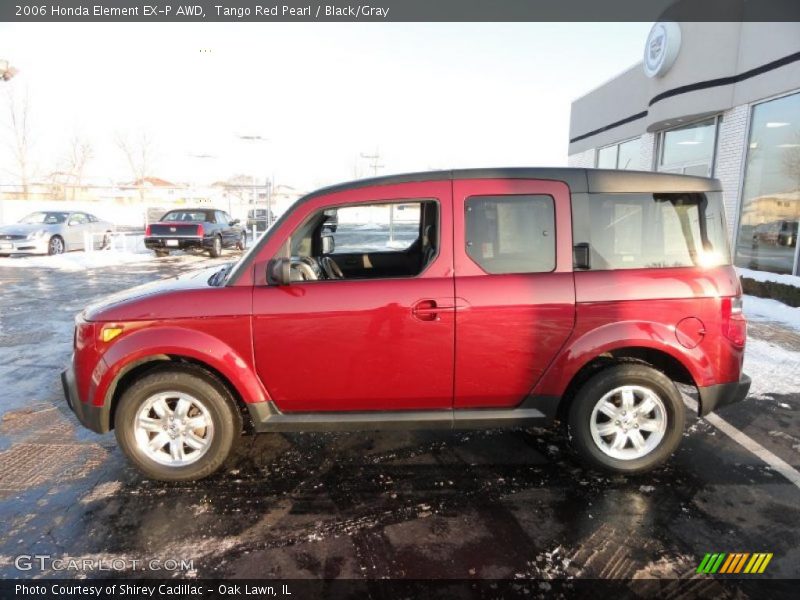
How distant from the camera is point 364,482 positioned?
10.7 feet

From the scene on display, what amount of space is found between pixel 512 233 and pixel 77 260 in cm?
1649

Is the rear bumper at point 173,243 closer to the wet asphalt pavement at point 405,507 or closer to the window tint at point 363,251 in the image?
the wet asphalt pavement at point 405,507

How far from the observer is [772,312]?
8.08 metres

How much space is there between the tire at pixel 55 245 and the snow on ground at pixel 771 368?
1909 centimetres

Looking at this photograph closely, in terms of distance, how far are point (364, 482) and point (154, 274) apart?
11.7 meters

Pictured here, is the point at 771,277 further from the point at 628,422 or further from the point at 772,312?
the point at 628,422

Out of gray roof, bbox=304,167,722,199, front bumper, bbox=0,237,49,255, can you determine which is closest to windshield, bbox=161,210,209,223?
front bumper, bbox=0,237,49,255

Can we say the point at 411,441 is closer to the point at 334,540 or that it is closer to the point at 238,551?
the point at 334,540

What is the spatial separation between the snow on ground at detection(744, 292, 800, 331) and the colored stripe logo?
6.14m

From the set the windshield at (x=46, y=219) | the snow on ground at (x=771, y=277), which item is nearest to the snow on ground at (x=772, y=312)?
the snow on ground at (x=771, y=277)

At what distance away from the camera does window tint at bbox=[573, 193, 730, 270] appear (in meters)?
3.25

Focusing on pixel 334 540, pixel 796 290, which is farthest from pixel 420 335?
pixel 796 290

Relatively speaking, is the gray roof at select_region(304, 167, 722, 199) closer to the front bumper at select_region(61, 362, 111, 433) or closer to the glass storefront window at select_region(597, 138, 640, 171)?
the front bumper at select_region(61, 362, 111, 433)

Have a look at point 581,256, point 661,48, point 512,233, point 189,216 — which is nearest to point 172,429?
point 512,233
